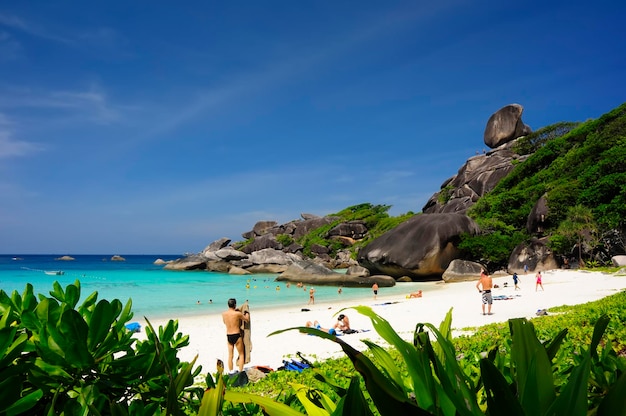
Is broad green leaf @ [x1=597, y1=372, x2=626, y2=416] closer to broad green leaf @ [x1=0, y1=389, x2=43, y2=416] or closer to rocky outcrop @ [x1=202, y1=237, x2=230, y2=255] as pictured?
broad green leaf @ [x1=0, y1=389, x2=43, y2=416]

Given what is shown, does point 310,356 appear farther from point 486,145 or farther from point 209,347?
point 486,145

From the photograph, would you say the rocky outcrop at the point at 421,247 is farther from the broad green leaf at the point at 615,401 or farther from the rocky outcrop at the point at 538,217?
the broad green leaf at the point at 615,401

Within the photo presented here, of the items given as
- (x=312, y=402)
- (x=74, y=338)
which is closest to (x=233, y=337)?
(x=312, y=402)

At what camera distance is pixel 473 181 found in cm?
4275

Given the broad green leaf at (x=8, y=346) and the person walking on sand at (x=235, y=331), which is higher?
the broad green leaf at (x=8, y=346)

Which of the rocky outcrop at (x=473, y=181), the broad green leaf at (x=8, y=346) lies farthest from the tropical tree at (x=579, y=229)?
the broad green leaf at (x=8, y=346)

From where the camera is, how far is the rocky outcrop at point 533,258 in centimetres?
2719

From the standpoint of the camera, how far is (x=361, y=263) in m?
33.5

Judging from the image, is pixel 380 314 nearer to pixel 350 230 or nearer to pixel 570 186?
pixel 570 186

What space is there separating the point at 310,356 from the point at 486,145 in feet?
162

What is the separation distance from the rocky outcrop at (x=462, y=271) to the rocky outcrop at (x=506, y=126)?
25.0 m

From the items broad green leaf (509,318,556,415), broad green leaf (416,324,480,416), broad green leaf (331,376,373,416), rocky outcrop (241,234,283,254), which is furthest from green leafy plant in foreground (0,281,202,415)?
rocky outcrop (241,234,283,254)

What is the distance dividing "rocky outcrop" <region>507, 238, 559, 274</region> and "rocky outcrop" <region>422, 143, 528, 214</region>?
1089 cm

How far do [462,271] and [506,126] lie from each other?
88.8 ft
